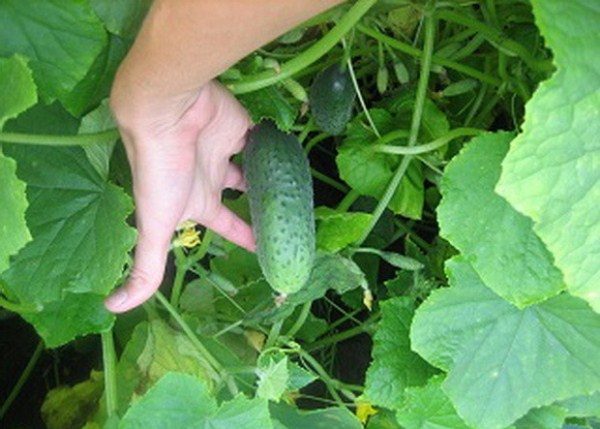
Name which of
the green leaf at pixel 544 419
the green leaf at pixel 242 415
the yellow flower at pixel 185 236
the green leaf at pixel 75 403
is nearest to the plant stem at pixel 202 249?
the yellow flower at pixel 185 236

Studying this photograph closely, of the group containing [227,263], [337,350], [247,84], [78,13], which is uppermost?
[78,13]

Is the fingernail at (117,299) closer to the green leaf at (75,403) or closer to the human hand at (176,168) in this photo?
the human hand at (176,168)

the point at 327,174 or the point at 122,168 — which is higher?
the point at 122,168

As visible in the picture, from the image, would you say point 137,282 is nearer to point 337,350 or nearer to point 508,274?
point 508,274

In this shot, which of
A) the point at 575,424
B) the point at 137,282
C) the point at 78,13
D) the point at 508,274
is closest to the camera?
the point at 78,13

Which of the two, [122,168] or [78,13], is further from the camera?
[122,168]

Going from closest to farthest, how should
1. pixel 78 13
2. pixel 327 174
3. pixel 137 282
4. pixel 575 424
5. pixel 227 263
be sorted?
1. pixel 78 13
2. pixel 137 282
3. pixel 575 424
4. pixel 227 263
5. pixel 327 174

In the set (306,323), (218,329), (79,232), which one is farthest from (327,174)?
(79,232)
